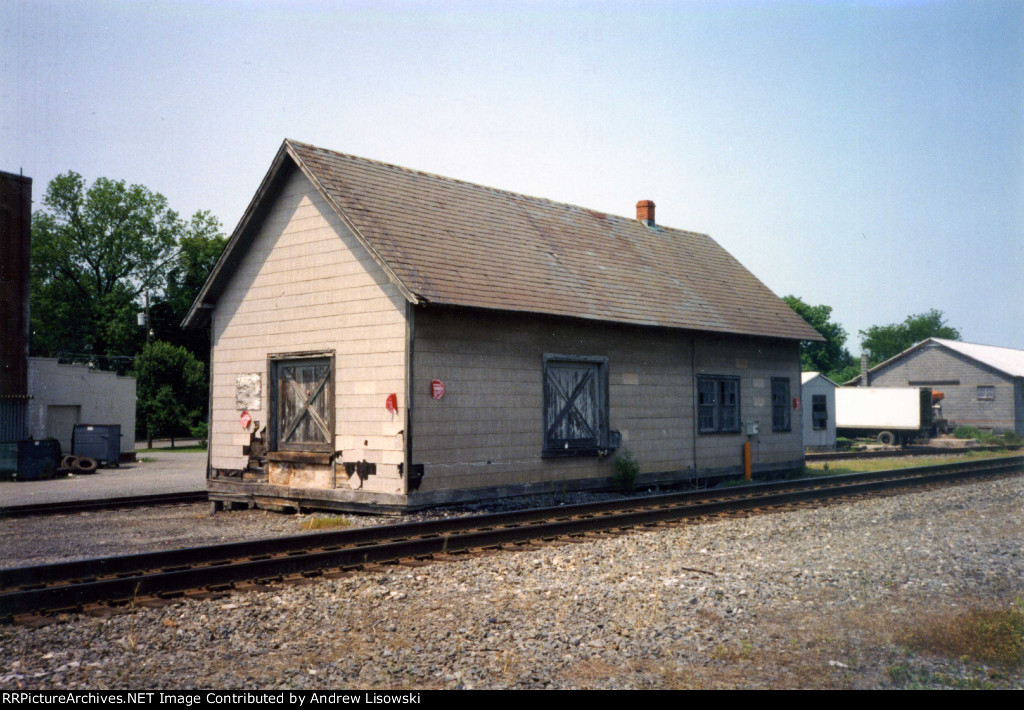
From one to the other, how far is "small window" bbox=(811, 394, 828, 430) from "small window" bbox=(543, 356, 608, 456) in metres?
21.9

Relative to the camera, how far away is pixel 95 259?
6238 cm

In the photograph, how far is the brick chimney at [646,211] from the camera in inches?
953

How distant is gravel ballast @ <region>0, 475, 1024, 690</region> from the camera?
222 inches

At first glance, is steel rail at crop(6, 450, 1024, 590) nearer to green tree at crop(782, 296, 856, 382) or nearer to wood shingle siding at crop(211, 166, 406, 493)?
wood shingle siding at crop(211, 166, 406, 493)

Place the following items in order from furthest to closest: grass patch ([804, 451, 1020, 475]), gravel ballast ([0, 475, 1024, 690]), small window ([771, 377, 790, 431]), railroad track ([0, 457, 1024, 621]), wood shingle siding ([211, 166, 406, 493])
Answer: grass patch ([804, 451, 1020, 475]) → small window ([771, 377, 790, 431]) → wood shingle siding ([211, 166, 406, 493]) → railroad track ([0, 457, 1024, 621]) → gravel ballast ([0, 475, 1024, 690])

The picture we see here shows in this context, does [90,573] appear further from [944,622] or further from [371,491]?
[944,622]

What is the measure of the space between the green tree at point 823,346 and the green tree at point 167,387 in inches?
2377

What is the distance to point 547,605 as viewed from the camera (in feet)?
24.8

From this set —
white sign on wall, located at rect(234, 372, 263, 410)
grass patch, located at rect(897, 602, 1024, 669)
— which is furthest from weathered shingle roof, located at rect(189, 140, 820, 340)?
grass patch, located at rect(897, 602, 1024, 669)

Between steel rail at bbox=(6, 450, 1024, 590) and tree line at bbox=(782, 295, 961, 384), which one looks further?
tree line at bbox=(782, 295, 961, 384)

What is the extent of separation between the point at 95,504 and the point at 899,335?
4389 inches

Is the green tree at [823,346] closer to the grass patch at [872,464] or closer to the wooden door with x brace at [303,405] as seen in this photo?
the grass patch at [872,464]

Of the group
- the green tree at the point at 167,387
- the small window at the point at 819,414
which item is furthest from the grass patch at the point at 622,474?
→ the green tree at the point at 167,387
